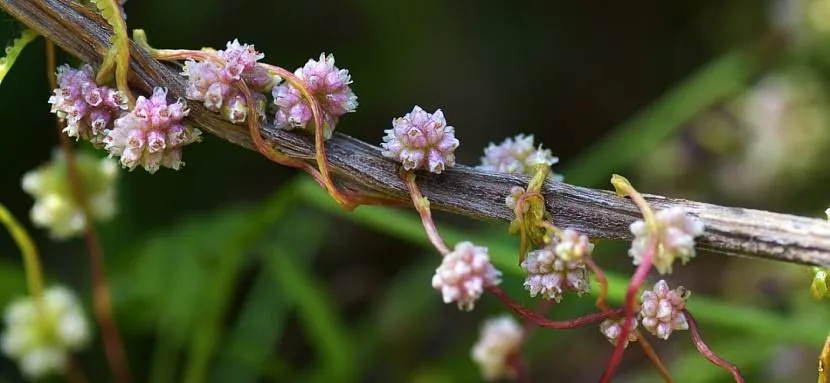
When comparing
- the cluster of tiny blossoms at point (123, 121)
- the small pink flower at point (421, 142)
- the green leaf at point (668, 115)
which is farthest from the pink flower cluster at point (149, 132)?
the green leaf at point (668, 115)

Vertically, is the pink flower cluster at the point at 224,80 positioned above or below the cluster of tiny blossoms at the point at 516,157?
below

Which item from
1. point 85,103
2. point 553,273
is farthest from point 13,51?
point 553,273

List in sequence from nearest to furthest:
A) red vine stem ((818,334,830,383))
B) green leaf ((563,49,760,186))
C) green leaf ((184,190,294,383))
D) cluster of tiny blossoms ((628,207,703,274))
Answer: cluster of tiny blossoms ((628,207,703,274)), red vine stem ((818,334,830,383)), green leaf ((184,190,294,383)), green leaf ((563,49,760,186))

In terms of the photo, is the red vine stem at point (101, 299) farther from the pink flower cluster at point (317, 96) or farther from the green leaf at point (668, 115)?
the green leaf at point (668, 115)

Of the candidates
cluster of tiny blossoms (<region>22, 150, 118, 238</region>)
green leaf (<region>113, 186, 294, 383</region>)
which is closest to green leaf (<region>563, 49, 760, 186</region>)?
green leaf (<region>113, 186, 294, 383</region>)

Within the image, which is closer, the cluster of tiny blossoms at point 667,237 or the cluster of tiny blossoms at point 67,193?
the cluster of tiny blossoms at point 667,237

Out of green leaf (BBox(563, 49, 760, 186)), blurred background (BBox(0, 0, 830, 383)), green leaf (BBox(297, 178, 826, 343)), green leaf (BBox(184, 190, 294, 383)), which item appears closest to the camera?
green leaf (BBox(297, 178, 826, 343))

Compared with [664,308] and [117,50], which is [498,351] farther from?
[117,50]

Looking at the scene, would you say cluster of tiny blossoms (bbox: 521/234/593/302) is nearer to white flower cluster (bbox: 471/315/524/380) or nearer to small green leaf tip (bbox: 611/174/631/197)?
small green leaf tip (bbox: 611/174/631/197)

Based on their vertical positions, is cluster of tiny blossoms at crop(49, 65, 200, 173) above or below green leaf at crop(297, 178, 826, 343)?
below
